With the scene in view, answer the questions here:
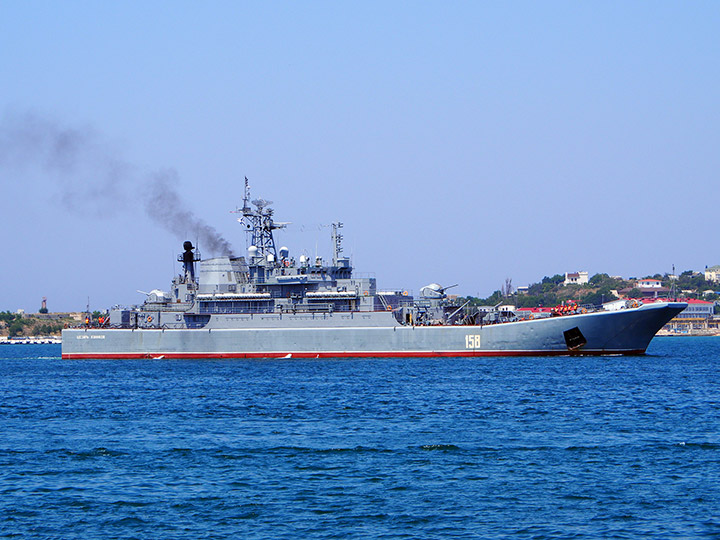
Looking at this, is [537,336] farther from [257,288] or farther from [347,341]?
[257,288]

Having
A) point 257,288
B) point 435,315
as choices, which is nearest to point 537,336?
point 435,315

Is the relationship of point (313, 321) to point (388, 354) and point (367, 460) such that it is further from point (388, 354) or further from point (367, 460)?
point (367, 460)

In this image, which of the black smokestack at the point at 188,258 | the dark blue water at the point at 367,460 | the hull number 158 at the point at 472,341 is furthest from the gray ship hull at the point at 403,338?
the dark blue water at the point at 367,460

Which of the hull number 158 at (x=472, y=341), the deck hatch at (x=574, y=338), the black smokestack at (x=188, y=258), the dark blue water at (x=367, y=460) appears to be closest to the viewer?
the dark blue water at (x=367, y=460)

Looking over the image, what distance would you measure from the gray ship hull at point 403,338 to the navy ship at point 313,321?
0.06 metres

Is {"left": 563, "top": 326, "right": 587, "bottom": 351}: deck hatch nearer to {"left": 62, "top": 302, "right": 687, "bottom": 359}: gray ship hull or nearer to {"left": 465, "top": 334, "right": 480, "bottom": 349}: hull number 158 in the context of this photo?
{"left": 62, "top": 302, "right": 687, "bottom": 359}: gray ship hull

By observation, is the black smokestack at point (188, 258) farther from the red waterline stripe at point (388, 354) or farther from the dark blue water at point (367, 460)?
the dark blue water at point (367, 460)

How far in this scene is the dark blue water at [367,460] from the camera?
15.5m

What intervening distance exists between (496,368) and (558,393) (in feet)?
38.7

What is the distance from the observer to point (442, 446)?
22.0 meters

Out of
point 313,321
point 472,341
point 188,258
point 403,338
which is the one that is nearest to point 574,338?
point 472,341

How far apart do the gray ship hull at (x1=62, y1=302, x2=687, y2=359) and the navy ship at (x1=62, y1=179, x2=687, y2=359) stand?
62mm

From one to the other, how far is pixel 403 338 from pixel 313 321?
5699 mm

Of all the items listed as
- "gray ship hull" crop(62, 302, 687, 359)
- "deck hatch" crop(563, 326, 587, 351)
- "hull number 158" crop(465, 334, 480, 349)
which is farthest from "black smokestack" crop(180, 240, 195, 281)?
"deck hatch" crop(563, 326, 587, 351)
